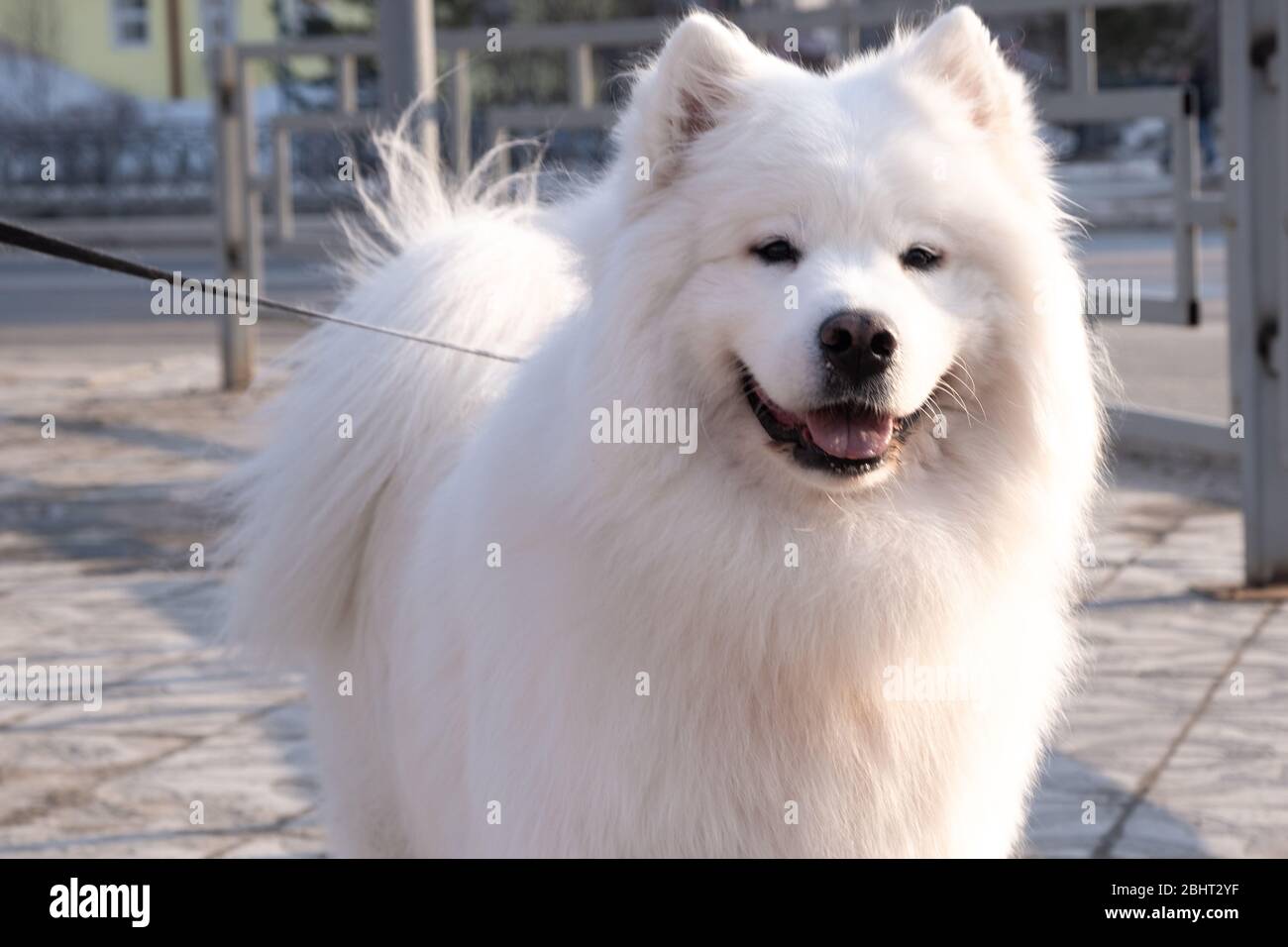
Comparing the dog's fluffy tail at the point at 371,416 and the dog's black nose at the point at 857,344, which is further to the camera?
the dog's fluffy tail at the point at 371,416

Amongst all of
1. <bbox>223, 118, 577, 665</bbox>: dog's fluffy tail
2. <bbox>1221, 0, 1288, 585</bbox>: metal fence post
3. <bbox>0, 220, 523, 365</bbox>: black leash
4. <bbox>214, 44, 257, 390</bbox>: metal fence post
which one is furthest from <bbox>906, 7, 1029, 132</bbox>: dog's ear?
<bbox>214, 44, 257, 390</bbox>: metal fence post

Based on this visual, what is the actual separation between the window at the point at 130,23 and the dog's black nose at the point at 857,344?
40.3 metres

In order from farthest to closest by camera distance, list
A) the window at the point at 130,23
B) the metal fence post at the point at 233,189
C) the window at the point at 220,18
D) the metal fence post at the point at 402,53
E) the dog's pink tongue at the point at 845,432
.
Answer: the window at the point at 130,23 → the window at the point at 220,18 → the metal fence post at the point at 233,189 → the metal fence post at the point at 402,53 → the dog's pink tongue at the point at 845,432

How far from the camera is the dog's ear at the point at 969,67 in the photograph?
327 cm

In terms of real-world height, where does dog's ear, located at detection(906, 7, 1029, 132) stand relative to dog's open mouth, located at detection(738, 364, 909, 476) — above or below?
above

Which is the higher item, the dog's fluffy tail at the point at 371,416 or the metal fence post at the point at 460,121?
the metal fence post at the point at 460,121

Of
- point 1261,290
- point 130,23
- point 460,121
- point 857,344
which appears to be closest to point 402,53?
point 460,121

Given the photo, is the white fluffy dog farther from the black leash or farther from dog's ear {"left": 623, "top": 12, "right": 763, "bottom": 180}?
the black leash

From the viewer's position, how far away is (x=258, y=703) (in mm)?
5715

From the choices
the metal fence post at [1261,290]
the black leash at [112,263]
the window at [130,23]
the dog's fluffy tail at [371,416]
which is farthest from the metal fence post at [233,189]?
the window at [130,23]

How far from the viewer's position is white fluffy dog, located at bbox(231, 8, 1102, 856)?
299 cm

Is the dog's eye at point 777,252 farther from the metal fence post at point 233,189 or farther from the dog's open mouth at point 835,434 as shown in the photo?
the metal fence post at point 233,189

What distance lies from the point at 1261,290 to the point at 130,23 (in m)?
37.8

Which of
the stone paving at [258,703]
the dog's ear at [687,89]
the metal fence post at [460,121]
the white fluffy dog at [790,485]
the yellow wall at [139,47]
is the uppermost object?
the yellow wall at [139,47]
